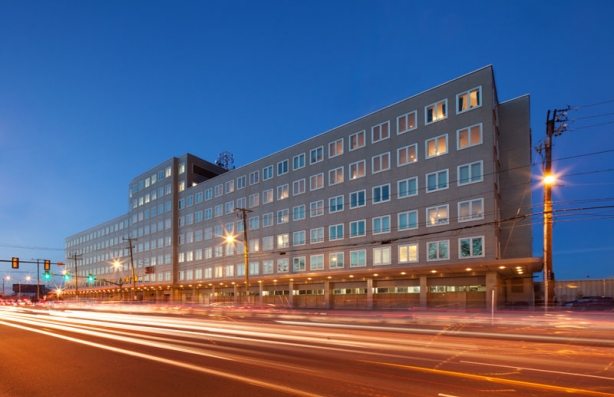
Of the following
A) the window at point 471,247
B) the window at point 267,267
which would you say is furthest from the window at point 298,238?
the window at point 471,247

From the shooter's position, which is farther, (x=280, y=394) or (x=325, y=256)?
(x=325, y=256)

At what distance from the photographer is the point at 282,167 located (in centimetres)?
5453

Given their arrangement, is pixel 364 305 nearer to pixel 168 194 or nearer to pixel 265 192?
pixel 265 192

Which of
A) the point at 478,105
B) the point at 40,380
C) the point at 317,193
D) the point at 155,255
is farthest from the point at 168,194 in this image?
the point at 40,380

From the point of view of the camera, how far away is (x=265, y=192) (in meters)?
56.4

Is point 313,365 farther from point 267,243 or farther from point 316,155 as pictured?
point 267,243

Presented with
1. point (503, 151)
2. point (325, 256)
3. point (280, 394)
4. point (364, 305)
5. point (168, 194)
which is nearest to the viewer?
point (280, 394)

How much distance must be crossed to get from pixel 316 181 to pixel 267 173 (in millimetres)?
9417

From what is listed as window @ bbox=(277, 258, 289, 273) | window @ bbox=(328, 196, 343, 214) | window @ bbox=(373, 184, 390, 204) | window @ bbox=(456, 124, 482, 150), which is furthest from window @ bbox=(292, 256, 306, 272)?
window @ bbox=(456, 124, 482, 150)

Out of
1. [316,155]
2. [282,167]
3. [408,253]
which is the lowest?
[408,253]

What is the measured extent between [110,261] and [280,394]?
3844 inches

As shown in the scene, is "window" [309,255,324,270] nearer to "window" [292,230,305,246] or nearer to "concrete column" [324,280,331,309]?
"concrete column" [324,280,331,309]

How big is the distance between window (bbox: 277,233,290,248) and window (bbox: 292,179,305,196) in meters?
5.30

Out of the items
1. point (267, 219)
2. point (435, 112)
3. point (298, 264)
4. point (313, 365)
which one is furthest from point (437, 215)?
point (313, 365)
